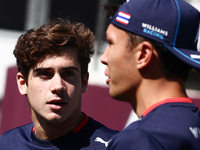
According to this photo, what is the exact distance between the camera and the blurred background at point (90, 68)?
19.5 feet

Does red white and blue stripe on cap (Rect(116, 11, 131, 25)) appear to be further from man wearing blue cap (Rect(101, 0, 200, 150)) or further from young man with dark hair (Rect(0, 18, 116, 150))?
young man with dark hair (Rect(0, 18, 116, 150))

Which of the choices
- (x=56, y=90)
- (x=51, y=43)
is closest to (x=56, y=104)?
(x=56, y=90)

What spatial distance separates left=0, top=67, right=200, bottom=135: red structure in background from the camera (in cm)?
588

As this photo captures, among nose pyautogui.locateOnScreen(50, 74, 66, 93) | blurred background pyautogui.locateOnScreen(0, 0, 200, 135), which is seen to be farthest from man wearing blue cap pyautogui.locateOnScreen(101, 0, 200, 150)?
blurred background pyautogui.locateOnScreen(0, 0, 200, 135)

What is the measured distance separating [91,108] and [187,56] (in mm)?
4384

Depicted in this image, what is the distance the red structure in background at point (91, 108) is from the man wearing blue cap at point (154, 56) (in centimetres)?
405

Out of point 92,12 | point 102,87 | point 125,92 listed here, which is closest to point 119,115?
point 102,87

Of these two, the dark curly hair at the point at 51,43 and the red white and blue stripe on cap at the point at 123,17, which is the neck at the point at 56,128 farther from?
the red white and blue stripe on cap at the point at 123,17

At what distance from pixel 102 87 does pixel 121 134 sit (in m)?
4.57

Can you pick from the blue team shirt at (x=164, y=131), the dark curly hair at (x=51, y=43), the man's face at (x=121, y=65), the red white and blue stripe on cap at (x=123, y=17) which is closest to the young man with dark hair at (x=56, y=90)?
the dark curly hair at (x=51, y=43)

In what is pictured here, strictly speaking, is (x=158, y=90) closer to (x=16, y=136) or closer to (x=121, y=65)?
(x=121, y=65)

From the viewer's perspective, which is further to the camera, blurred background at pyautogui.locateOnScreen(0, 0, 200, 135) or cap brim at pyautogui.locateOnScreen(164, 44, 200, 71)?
blurred background at pyautogui.locateOnScreen(0, 0, 200, 135)

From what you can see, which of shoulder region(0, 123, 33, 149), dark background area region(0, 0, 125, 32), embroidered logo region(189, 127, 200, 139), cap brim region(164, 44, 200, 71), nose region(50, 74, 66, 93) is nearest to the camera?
embroidered logo region(189, 127, 200, 139)

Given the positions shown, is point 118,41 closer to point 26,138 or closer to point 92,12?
point 26,138
